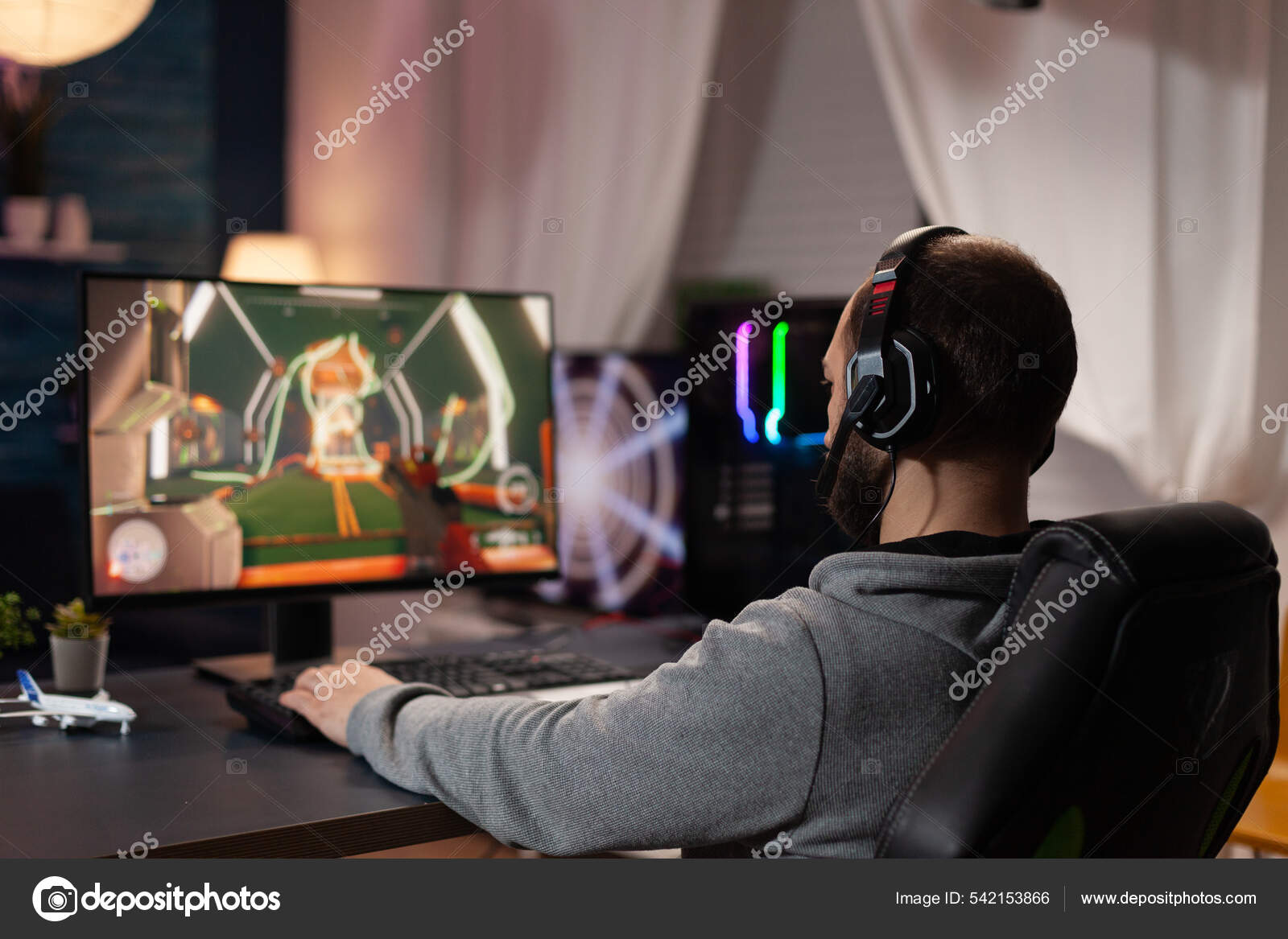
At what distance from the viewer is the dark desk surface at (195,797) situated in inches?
36.2

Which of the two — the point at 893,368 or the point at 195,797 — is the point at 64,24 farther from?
the point at 893,368

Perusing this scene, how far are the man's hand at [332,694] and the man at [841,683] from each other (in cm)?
18

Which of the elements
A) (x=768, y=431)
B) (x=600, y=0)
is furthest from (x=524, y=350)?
(x=600, y=0)

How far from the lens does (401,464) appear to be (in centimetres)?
155

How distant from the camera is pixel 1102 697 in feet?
2.41

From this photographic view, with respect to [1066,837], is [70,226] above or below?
above

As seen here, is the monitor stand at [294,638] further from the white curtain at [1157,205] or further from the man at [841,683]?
the white curtain at [1157,205]

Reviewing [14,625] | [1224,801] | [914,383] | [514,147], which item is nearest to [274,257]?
[514,147]

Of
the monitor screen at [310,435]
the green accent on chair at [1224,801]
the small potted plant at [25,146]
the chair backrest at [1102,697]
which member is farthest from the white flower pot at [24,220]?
the green accent on chair at [1224,801]

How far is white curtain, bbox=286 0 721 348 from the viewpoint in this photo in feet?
8.48

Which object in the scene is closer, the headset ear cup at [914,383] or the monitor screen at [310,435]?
the headset ear cup at [914,383]

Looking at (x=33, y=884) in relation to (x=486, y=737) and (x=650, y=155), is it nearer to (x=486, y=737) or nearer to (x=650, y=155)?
(x=486, y=737)

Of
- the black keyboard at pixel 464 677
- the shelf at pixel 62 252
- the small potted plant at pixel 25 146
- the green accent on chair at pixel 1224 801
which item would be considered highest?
the small potted plant at pixel 25 146

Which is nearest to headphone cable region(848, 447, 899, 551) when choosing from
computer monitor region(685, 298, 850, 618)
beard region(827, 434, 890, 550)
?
beard region(827, 434, 890, 550)
